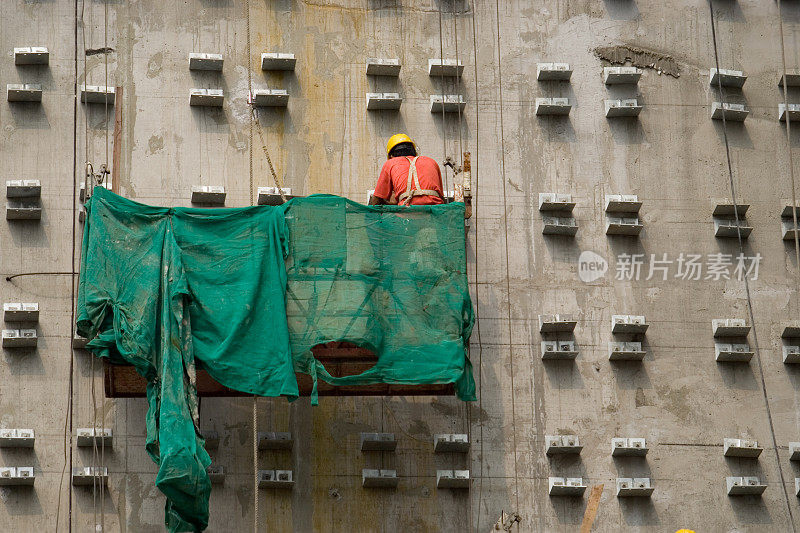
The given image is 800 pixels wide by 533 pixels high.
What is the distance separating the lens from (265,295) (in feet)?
56.6

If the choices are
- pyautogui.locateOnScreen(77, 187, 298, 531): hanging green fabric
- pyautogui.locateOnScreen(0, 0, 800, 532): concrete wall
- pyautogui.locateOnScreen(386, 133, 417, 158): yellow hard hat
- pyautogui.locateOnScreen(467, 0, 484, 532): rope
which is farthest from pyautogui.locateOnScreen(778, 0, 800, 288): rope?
pyautogui.locateOnScreen(77, 187, 298, 531): hanging green fabric

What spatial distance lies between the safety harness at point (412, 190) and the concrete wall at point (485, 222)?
1493mm

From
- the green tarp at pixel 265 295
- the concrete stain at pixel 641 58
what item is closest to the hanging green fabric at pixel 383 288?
the green tarp at pixel 265 295

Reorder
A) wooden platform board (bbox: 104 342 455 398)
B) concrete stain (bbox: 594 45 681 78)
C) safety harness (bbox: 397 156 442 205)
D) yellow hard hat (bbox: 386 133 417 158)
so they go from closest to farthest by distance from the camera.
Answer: wooden platform board (bbox: 104 342 455 398) < safety harness (bbox: 397 156 442 205) < yellow hard hat (bbox: 386 133 417 158) < concrete stain (bbox: 594 45 681 78)

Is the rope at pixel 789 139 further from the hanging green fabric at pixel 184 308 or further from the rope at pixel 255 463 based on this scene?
the rope at pixel 255 463

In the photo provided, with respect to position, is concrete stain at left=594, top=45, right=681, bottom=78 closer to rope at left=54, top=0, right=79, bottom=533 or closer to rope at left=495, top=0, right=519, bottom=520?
rope at left=495, top=0, right=519, bottom=520

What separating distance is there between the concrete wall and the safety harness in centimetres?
149

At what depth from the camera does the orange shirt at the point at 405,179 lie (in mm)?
18156

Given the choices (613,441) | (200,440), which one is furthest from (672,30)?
(200,440)

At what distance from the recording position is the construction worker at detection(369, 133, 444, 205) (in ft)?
59.5

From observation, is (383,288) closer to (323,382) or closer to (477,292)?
(323,382)

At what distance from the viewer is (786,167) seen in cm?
2036

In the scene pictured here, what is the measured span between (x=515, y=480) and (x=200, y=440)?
448cm

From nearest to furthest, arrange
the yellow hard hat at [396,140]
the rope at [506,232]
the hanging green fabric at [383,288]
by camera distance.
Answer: the hanging green fabric at [383,288], the rope at [506,232], the yellow hard hat at [396,140]
